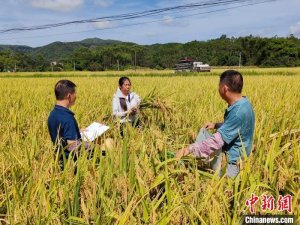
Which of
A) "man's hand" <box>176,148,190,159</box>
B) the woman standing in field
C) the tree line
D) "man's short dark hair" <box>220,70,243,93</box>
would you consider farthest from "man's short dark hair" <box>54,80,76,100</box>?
the tree line

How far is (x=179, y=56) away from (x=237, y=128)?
7025 centimetres

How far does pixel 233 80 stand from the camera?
2381mm

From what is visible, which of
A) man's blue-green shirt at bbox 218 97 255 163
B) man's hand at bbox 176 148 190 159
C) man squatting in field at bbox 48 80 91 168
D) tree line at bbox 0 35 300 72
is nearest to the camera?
man's hand at bbox 176 148 190 159

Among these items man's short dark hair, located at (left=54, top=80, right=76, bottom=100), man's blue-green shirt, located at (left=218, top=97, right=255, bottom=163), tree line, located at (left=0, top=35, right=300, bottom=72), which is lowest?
man's blue-green shirt, located at (left=218, top=97, right=255, bottom=163)

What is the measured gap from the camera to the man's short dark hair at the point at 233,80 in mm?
2379

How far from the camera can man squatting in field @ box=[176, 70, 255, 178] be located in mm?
2262

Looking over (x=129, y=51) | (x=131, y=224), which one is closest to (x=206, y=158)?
(x=131, y=224)

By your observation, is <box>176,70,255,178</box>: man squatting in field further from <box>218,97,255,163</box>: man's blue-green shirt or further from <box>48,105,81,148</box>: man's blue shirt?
<box>48,105,81,148</box>: man's blue shirt

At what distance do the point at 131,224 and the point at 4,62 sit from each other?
65.1 metres

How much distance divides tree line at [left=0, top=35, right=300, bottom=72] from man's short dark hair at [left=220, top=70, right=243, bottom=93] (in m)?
48.9

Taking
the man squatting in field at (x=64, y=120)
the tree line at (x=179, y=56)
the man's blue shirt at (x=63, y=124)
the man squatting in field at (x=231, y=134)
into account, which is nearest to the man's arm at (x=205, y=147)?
the man squatting in field at (x=231, y=134)

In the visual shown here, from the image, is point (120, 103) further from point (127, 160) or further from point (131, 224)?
point (131, 224)

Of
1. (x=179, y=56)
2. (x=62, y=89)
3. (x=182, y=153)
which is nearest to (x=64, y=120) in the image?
(x=62, y=89)

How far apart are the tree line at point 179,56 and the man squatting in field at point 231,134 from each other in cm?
4892
